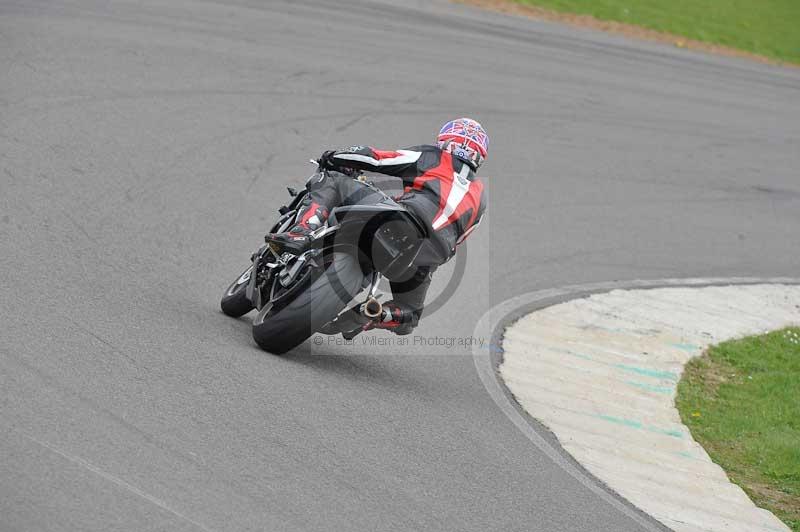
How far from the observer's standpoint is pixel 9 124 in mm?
10398

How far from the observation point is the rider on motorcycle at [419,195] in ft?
23.2

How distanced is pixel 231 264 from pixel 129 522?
479 cm

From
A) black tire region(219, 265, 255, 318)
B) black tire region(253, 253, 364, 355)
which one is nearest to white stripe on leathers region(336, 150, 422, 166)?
black tire region(253, 253, 364, 355)

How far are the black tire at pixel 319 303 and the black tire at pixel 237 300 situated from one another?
31.2 inches

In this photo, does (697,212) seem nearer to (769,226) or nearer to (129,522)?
(769,226)

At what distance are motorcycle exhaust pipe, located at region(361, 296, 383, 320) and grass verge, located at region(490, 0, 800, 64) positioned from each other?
16650 millimetres

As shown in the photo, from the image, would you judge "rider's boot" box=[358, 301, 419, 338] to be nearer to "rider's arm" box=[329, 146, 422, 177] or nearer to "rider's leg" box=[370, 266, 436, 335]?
"rider's leg" box=[370, 266, 436, 335]

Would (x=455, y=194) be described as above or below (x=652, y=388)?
above

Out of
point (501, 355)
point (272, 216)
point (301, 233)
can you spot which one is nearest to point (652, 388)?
point (501, 355)

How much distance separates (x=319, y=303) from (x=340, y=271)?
0.24 m

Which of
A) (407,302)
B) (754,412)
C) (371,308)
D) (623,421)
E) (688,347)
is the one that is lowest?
(688,347)

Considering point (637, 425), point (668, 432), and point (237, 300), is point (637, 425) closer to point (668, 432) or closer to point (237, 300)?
point (668, 432)

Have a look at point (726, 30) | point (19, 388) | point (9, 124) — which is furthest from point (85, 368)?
point (726, 30)

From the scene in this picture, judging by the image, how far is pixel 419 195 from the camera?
7.12 m
